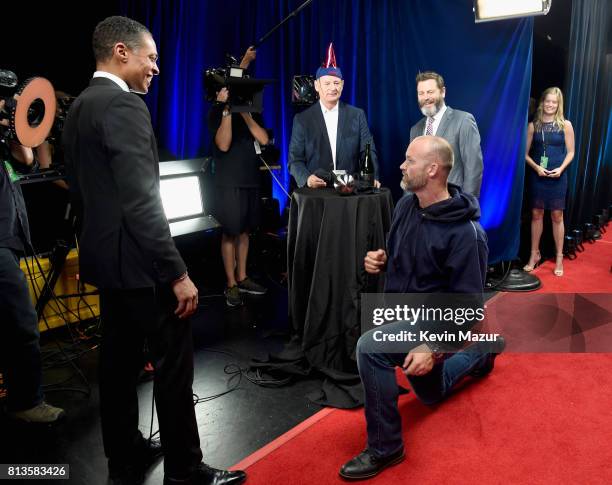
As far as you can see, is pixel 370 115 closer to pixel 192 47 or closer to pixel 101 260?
pixel 192 47

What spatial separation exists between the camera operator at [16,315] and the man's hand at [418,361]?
1624 millimetres

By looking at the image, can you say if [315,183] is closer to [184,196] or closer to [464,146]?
[184,196]

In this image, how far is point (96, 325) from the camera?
11.0 ft

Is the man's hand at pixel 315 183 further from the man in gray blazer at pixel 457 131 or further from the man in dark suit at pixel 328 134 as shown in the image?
the man in gray blazer at pixel 457 131

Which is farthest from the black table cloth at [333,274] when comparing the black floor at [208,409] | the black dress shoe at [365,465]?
the black dress shoe at [365,465]

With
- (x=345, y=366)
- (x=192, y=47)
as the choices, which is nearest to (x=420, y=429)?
(x=345, y=366)

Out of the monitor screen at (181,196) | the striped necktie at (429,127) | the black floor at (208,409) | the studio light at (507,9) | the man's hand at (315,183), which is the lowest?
the black floor at (208,409)

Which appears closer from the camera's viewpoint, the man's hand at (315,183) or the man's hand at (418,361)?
the man's hand at (418,361)

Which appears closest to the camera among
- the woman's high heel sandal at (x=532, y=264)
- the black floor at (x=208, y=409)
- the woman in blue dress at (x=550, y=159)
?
the black floor at (x=208, y=409)

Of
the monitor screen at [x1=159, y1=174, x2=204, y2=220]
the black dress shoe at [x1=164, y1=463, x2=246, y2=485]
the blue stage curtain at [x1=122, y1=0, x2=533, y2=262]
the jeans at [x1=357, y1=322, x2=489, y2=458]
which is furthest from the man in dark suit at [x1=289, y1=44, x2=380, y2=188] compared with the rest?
the black dress shoe at [x1=164, y1=463, x2=246, y2=485]

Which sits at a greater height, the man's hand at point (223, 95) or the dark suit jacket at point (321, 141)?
the man's hand at point (223, 95)

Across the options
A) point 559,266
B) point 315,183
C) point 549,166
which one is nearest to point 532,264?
point 559,266

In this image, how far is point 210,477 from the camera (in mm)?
1910

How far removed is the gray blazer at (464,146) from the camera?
3613 millimetres
